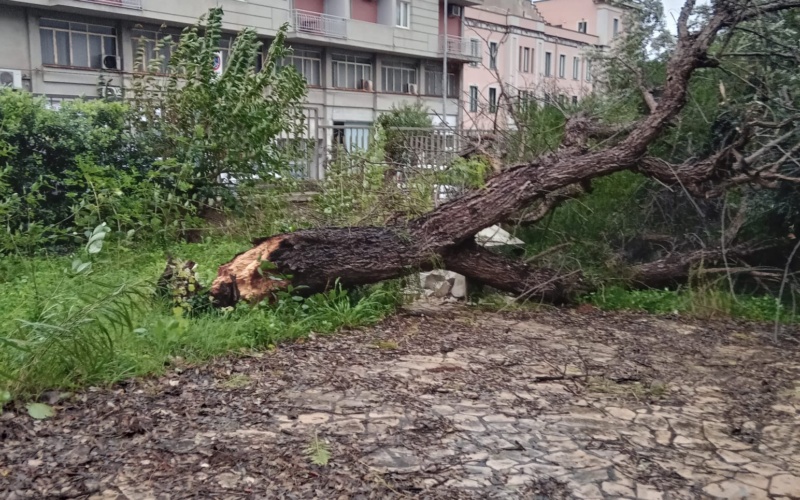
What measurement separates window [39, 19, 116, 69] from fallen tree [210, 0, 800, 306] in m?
19.5

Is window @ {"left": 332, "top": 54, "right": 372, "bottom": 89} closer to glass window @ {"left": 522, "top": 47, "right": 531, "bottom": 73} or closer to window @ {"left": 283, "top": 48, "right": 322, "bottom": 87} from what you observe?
window @ {"left": 283, "top": 48, "right": 322, "bottom": 87}

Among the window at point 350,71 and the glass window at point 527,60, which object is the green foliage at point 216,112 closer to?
the window at point 350,71

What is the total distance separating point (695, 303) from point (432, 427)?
4.34 m

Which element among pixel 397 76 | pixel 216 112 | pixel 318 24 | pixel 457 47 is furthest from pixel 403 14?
pixel 216 112

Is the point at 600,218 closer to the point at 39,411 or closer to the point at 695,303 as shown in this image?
the point at 695,303

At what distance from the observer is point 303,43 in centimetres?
2920

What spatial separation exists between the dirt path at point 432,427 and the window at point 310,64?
25.3 metres

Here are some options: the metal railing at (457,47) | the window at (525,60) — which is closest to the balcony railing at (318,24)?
the metal railing at (457,47)

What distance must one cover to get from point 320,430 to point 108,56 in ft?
74.9

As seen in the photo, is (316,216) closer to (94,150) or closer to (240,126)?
(240,126)

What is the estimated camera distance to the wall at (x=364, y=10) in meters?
31.1

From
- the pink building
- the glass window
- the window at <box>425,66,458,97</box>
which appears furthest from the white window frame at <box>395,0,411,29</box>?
the glass window

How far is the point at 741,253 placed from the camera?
7.77 meters

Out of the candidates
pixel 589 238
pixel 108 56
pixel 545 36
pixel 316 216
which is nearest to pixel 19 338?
pixel 316 216
